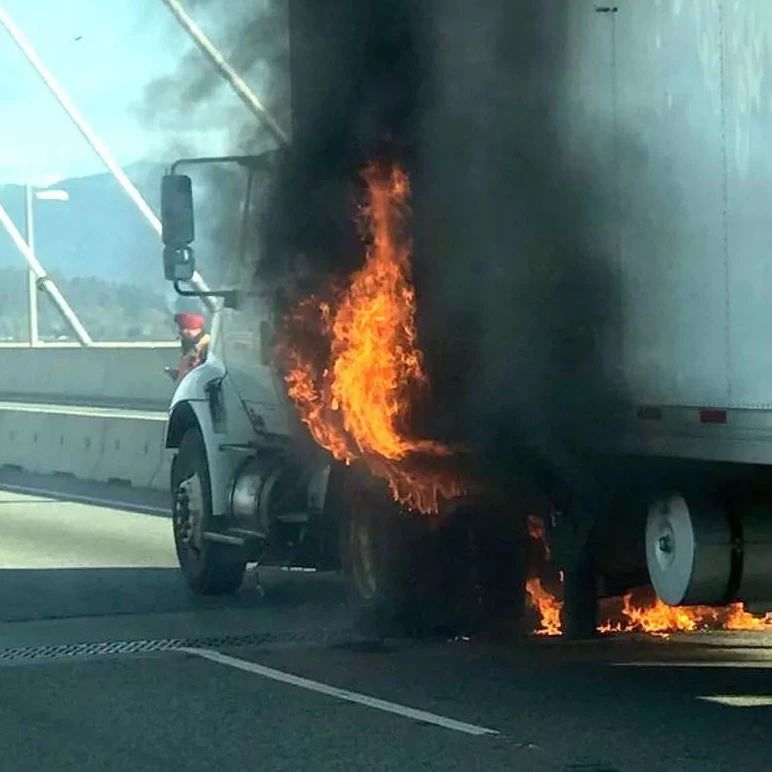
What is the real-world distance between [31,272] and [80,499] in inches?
575

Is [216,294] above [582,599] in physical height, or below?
above

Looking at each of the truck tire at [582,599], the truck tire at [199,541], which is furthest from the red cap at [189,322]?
the truck tire at [582,599]

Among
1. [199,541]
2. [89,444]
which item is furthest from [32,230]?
[199,541]

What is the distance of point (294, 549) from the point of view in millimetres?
11453

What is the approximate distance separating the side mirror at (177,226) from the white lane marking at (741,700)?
4.37 metres

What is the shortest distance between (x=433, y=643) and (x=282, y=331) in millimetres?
1996

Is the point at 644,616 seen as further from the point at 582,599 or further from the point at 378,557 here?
the point at 378,557

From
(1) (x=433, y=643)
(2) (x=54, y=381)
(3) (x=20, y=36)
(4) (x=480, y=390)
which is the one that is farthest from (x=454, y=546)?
(3) (x=20, y=36)

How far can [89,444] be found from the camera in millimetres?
22734

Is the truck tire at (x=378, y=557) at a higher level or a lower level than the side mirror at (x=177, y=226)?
lower

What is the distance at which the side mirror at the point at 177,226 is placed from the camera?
1111cm

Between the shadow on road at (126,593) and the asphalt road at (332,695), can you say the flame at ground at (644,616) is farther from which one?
the shadow on road at (126,593)

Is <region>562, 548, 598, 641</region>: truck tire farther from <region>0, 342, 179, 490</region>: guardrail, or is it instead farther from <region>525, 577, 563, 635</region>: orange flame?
<region>0, 342, 179, 490</region>: guardrail

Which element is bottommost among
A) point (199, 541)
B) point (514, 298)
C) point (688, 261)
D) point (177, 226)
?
point (199, 541)
